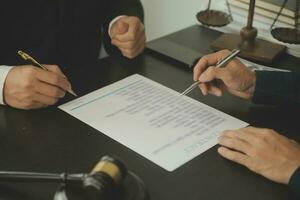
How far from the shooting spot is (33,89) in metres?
1.05

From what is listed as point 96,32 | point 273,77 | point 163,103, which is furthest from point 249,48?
point 96,32

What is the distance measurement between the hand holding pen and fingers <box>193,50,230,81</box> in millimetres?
345

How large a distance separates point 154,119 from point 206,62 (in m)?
0.25

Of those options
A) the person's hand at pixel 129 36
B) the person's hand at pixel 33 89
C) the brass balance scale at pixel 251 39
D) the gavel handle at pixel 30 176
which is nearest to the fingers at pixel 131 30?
the person's hand at pixel 129 36

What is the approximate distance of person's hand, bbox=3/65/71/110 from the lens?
1052 mm

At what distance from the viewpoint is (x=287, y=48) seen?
4.75 feet

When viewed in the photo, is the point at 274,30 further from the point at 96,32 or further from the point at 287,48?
the point at 96,32

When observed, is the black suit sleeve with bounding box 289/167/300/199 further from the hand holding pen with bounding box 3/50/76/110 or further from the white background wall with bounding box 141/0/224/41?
the white background wall with bounding box 141/0/224/41

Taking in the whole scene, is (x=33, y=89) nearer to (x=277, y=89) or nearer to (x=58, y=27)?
(x=58, y=27)

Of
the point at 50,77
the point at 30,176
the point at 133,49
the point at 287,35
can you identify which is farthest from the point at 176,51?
the point at 30,176

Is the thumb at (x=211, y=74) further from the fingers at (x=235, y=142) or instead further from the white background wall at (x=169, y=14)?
the white background wall at (x=169, y=14)

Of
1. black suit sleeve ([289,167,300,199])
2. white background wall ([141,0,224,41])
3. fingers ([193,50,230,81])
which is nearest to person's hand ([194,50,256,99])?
fingers ([193,50,230,81])

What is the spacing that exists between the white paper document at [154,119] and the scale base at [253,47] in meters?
0.33

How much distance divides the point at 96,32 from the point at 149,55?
0.34 meters
